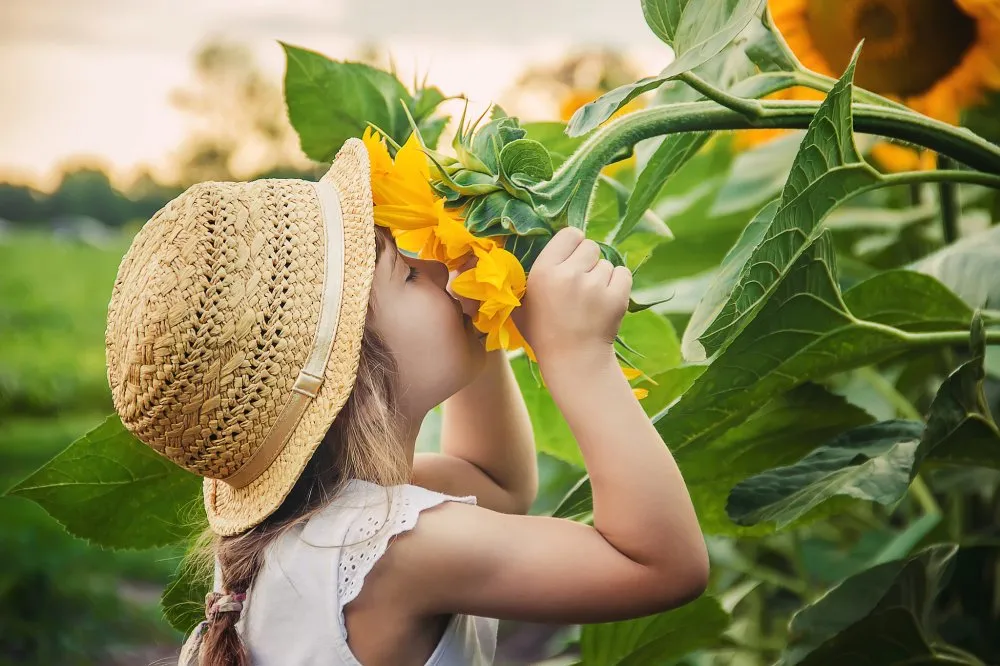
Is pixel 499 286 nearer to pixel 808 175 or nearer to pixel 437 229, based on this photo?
pixel 437 229

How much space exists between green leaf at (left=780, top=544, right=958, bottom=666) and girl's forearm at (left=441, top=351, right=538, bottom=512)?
0.73 feet

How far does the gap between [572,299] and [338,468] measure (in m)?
0.21

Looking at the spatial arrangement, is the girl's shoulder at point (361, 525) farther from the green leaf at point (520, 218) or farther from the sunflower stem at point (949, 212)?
the sunflower stem at point (949, 212)

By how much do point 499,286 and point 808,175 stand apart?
0.56 ft

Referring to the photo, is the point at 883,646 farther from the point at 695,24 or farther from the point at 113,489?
the point at 113,489

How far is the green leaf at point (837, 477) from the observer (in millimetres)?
618

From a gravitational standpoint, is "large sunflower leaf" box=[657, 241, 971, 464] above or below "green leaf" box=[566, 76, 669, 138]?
below

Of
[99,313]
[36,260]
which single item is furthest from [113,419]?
[36,260]

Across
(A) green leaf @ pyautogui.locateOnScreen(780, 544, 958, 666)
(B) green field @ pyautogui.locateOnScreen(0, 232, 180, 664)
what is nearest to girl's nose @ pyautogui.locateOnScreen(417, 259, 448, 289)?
(A) green leaf @ pyautogui.locateOnScreen(780, 544, 958, 666)

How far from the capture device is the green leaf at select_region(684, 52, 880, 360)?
54 cm

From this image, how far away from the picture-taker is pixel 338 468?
2.26ft

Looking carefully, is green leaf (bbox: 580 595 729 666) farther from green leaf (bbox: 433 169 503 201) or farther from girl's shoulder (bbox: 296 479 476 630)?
green leaf (bbox: 433 169 503 201)

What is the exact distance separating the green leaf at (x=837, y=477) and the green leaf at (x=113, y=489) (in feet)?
1.30

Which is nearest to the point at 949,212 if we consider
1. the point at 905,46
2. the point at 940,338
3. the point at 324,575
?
the point at 905,46
